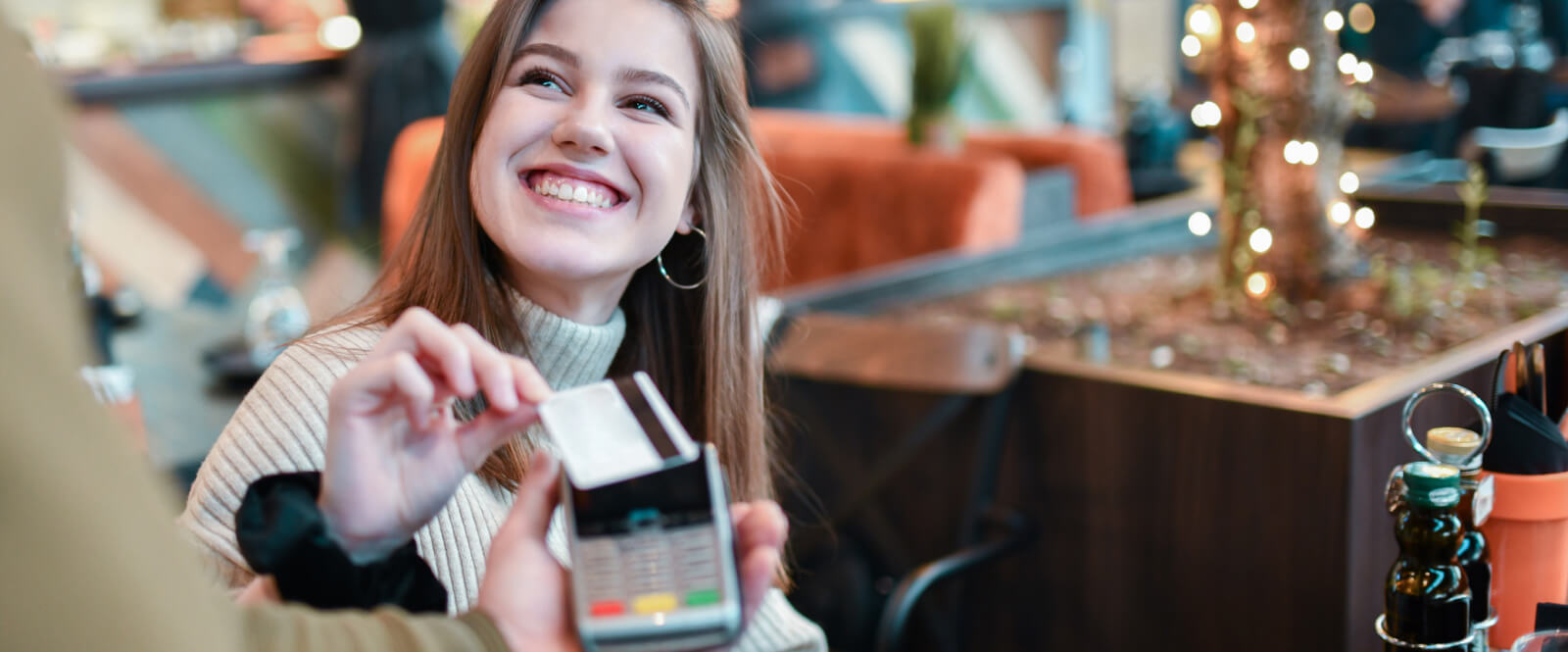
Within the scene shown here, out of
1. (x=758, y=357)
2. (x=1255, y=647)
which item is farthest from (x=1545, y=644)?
(x=1255, y=647)

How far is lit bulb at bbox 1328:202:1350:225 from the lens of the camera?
7.69 ft

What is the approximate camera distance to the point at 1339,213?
2348 mm

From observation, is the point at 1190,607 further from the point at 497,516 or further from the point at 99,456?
the point at 99,456

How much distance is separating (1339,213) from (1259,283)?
0.61ft

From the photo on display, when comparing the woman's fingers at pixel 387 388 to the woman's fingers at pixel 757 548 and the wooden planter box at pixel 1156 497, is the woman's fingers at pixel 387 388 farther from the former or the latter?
the wooden planter box at pixel 1156 497

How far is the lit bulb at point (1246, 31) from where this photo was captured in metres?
2.29

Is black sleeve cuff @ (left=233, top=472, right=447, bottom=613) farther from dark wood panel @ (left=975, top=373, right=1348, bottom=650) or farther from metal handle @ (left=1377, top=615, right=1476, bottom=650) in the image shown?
dark wood panel @ (left=975, top=373, right=1348, bottom=650)

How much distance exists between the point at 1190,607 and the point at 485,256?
129 centimetres

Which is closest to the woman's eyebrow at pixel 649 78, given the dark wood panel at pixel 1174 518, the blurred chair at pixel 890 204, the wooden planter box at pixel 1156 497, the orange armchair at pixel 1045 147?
the wooden planter box at pixel 1156 497

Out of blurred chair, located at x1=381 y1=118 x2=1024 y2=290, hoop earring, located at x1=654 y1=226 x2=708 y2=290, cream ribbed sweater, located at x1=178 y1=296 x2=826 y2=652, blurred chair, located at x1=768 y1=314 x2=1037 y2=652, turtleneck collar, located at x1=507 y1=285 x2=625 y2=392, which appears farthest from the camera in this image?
blurred chair, located at x1=381 y1=118 x2=1024 y2=290

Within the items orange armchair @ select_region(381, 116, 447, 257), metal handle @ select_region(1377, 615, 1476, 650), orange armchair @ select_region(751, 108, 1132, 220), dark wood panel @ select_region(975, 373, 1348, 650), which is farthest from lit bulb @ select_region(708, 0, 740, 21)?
orange armchair @ select_region(381, 116, 447, 257)

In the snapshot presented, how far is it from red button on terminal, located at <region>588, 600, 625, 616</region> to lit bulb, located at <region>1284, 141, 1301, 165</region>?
1999 millimetres

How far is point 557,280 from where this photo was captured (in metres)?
1.05

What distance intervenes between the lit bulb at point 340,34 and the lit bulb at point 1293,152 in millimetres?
4732
